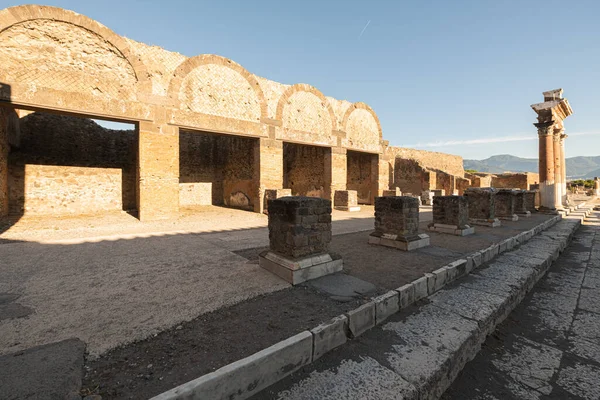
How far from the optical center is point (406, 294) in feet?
9.82

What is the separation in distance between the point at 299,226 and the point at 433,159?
28850mm

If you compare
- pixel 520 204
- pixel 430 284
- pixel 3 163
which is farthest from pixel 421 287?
pixel 3 163

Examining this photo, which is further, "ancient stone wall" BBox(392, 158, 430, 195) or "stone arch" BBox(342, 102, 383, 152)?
"ancient stone wall" BBox(392, 158, 430, 195)

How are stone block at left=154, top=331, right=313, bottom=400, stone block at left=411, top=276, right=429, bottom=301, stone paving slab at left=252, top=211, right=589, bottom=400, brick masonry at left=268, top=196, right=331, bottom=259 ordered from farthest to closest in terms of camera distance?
brick masonry at left=268, top=196, right=331, bottom=259
stone block at left=411, top=276, right=429, bottom=301
stone paving slab at left=252, top=211, right=589, bottom=400
stone block at left=154, top=331, right=313, bottom=400

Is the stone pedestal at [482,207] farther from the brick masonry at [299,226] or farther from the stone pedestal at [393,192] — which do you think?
the stone pedestal at [393,192]

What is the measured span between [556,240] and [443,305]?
18.2ft

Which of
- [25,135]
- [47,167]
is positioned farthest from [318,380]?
[25,135]

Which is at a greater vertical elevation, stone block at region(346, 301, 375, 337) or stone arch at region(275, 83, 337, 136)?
stone arch at region(275, 83, 337, 136)

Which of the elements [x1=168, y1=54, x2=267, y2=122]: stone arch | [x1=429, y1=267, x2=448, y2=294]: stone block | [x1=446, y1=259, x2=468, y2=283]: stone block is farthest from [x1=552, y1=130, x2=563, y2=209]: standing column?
[x1=168, y1=54, x2=267, y2=122]: stone arch

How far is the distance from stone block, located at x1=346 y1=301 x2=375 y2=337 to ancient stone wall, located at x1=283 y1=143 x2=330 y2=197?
453 inches

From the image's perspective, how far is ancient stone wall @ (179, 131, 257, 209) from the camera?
43.8 feet

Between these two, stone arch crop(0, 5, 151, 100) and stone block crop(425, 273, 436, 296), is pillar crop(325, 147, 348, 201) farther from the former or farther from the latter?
stone block crop(425, 273, 436, 296)

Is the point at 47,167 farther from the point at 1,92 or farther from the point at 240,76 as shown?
the point at 240,76

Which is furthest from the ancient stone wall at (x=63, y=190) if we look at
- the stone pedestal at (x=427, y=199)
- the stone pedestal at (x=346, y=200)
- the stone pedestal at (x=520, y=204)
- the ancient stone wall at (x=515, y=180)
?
the ancient stone wall at (x=515, y=180)
